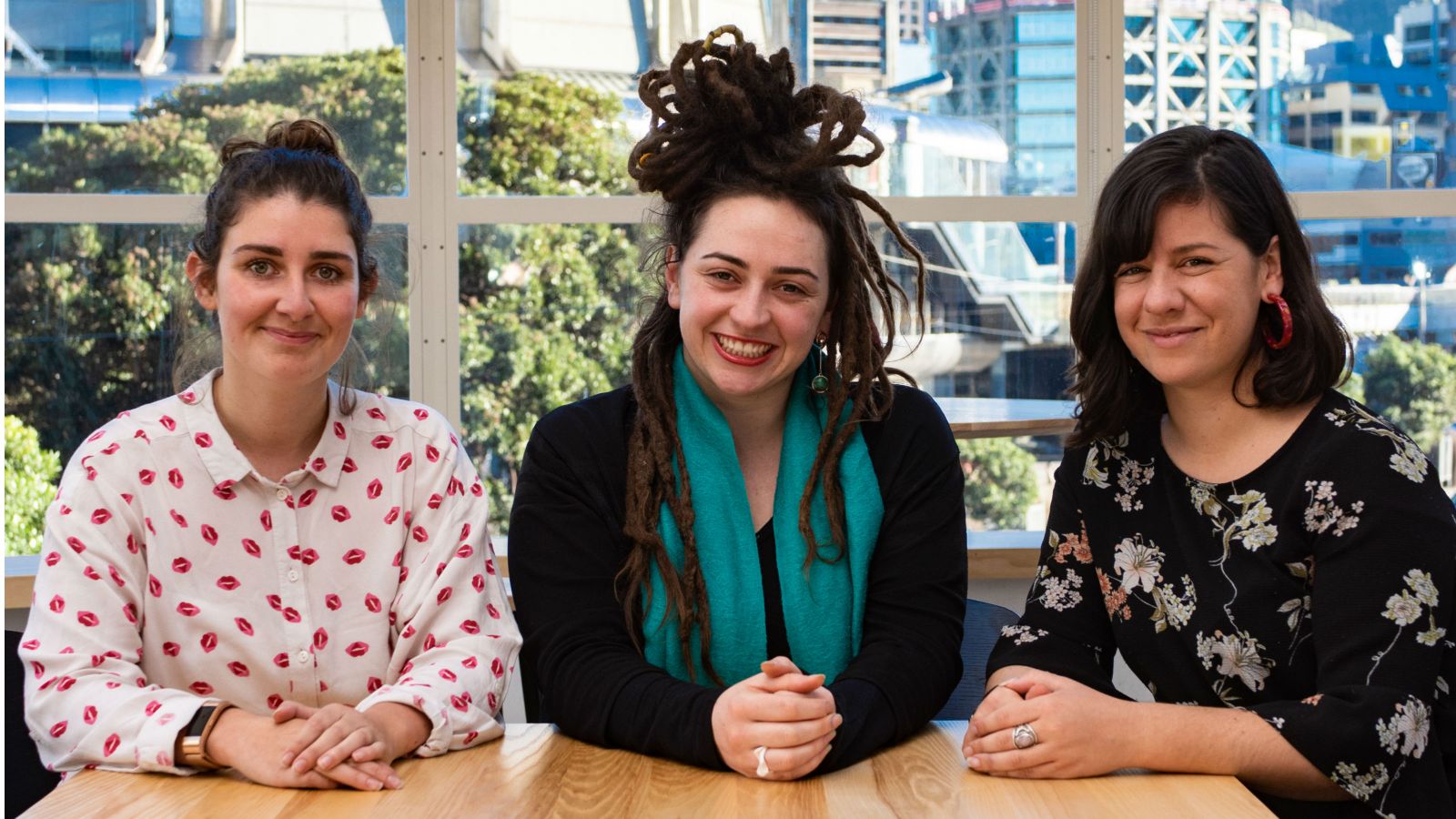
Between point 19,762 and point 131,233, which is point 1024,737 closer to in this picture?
point 19,762

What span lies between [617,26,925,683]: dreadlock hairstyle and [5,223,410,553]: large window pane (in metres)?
1.68

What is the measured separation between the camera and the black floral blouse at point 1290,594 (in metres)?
1.57

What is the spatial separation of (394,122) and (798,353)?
78.5 inches

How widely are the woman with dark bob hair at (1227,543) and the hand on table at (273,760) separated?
2.06 feet

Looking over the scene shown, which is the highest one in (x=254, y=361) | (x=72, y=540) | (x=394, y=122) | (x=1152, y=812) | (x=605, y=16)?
(x=605, y=16)

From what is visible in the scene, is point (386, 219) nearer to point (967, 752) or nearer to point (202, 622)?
point (202, 622)

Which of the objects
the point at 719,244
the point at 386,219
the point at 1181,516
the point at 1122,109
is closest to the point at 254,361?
the point at 719,244

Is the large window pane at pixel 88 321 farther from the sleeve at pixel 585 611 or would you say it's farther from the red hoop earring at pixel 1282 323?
the red hoop earring at pixel 1282 323

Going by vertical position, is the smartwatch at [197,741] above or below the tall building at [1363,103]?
below

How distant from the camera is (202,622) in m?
1.81

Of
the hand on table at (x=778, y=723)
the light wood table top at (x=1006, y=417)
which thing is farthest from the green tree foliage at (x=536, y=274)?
→ the hand on table at (x=778, y=723)

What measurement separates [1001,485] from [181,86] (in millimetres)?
2302

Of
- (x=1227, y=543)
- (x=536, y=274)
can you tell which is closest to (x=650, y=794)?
(x=1227, y=543)

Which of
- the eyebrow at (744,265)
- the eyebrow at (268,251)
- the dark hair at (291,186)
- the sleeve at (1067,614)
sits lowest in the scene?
the sleeve at (1067,614)
